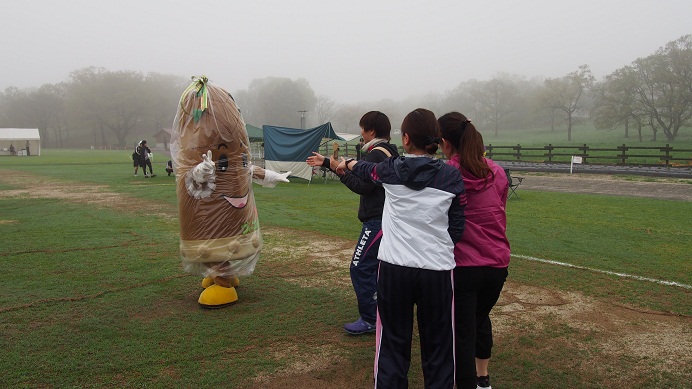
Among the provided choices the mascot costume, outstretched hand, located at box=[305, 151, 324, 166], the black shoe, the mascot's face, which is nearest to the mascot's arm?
the mascot costume

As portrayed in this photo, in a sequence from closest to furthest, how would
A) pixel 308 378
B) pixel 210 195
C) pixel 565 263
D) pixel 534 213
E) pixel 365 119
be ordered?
pixel 308 378 → pixel 365 119 → pixel 210 195 → pixel 565 263 → pixel 534 213

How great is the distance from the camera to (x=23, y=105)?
344 feet

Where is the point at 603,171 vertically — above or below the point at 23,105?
below

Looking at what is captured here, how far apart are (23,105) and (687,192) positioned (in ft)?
400

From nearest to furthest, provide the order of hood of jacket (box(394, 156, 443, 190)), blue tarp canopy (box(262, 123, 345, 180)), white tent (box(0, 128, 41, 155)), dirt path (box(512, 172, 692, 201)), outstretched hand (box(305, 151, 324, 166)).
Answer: hood of jacket (box(394, 156, 443, 190)), outstretched hand (box(305, 151, 324, 166)), dirt path (box(512, 172, 692, 201)), blue tarp canopy (box(262, 123, 345, 180)), white tent (box(0, 128, 41, 155))

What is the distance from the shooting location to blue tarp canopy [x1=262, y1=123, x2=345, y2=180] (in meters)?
18.9

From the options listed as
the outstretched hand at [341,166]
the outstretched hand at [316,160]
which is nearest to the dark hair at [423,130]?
the outstretched hand at [341,166]

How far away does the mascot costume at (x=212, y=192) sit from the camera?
16.4ft

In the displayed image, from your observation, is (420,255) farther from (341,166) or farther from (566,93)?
(566,93)

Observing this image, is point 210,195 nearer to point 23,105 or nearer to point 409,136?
point 409,136

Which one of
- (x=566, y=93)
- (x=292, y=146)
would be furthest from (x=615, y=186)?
(x=566, y=93)

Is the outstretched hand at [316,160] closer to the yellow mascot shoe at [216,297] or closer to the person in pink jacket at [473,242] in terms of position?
the person in pink jacket at [473,242]

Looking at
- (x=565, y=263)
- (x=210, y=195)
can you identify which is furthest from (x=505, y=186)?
(x=565, y=263)

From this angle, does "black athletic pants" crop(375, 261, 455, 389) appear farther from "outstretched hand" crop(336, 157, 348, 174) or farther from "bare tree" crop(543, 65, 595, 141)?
"bare tree" crop(543, 65, 595, 141)
